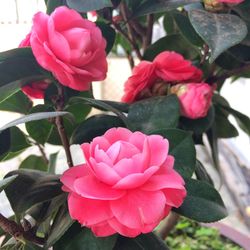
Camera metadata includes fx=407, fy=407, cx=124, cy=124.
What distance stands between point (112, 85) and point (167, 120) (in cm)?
167

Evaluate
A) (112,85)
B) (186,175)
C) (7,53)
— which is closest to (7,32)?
(7,53)

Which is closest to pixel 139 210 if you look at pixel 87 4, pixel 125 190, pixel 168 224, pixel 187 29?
pixel 125 190

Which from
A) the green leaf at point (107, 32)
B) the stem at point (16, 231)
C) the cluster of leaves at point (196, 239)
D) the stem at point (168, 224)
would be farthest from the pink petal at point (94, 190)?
the cluster of leaves at point (196, 239)

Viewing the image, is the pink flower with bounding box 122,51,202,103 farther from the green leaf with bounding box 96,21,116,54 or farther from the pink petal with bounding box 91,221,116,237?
the pink petal with bounding box 91,221,116,237

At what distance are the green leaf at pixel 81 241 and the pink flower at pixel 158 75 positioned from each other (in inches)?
9.4

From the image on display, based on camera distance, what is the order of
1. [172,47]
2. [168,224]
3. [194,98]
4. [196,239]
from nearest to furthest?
[194,98], [172,47], [168,224], [196,239]

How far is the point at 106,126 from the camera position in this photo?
0.50 metres

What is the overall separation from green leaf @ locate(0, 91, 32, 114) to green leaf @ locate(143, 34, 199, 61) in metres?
0.21

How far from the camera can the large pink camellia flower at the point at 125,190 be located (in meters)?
0.30

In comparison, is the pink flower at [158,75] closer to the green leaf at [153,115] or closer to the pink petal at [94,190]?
the green leaf at [153,115]

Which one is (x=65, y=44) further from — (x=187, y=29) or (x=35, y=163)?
(x=35, y=163)

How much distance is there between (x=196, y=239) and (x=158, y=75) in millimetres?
627

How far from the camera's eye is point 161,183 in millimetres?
311

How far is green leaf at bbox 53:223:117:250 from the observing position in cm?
36
